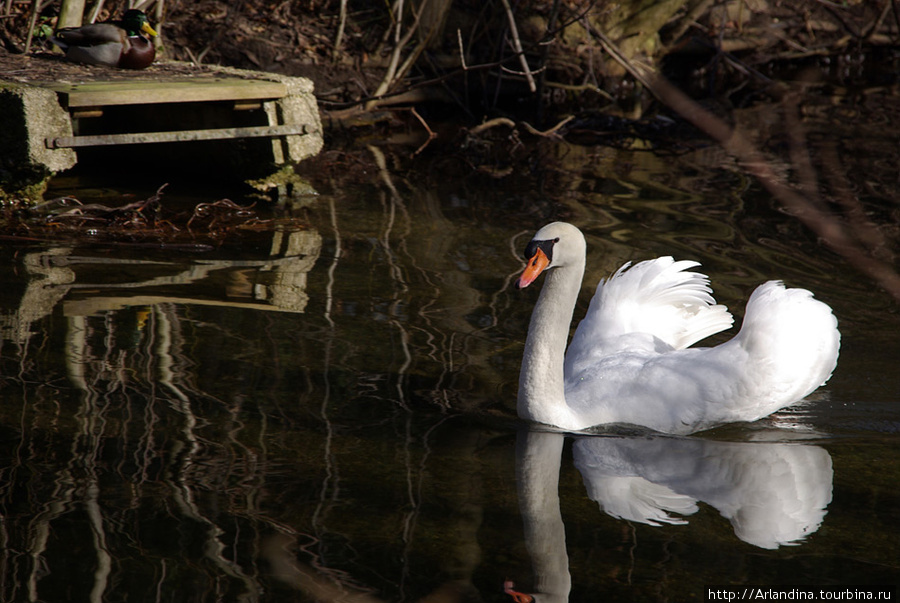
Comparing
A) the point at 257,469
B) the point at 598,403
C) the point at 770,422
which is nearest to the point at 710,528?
the point at 598,403

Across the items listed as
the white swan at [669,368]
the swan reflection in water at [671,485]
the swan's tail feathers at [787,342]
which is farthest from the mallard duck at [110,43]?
the swan's tail feathers at [787,342]

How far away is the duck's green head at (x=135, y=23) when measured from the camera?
25.7 feet

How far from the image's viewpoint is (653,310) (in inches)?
206

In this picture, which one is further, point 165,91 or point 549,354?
point 165,91

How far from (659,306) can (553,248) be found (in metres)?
1.23

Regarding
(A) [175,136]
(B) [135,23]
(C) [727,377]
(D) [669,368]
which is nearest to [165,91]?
(A) [175,136]

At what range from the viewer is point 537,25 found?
13586mm

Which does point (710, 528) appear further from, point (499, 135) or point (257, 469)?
point (499, 135)

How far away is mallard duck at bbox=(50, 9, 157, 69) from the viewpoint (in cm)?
775

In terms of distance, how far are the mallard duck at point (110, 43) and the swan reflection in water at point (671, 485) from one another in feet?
16.7

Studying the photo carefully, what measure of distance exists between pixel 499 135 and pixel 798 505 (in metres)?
7.95

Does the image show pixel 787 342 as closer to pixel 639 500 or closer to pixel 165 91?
pixel 639 500

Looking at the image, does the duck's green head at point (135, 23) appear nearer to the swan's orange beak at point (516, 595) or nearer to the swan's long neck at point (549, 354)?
the swan's long neck at point (549, 354)

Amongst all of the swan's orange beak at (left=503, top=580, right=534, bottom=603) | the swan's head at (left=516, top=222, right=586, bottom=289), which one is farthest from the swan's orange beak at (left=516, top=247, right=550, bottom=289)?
the swan's orange beak at (left=503, top=580, right=534, bottom=603)
